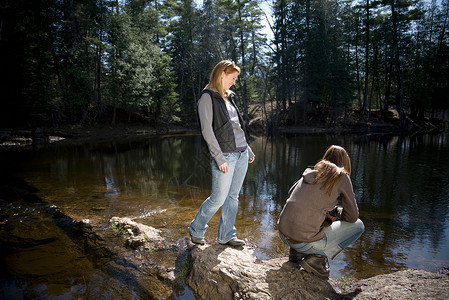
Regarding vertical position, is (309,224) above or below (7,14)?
below

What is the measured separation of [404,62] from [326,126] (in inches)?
374

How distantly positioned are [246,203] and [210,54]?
72.0 feet

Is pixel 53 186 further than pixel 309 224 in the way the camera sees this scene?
Yes

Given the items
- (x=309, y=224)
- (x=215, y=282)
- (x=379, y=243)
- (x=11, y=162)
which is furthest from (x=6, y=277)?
(x=11, y=162)

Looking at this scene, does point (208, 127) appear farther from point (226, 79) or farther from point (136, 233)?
point (136, 233)

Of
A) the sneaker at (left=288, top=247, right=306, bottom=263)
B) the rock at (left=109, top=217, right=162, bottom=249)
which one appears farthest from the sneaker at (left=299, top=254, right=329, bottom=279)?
the rock at (left=109, top=217, right=162, bottom=249)

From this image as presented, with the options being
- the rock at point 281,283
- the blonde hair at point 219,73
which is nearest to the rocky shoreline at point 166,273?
the rock at point 281,283

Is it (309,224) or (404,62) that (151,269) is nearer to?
(309,224)

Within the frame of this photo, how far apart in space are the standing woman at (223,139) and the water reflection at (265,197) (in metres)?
1.18

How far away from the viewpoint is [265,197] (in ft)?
21.2

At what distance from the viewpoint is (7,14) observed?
1855 cm

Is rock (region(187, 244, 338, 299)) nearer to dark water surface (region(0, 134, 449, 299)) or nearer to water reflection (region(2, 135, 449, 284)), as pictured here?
dark water surface (region(0, 134, 449, 299))

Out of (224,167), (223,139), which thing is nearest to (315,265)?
(224,167)

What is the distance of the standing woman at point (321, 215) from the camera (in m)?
2.17
